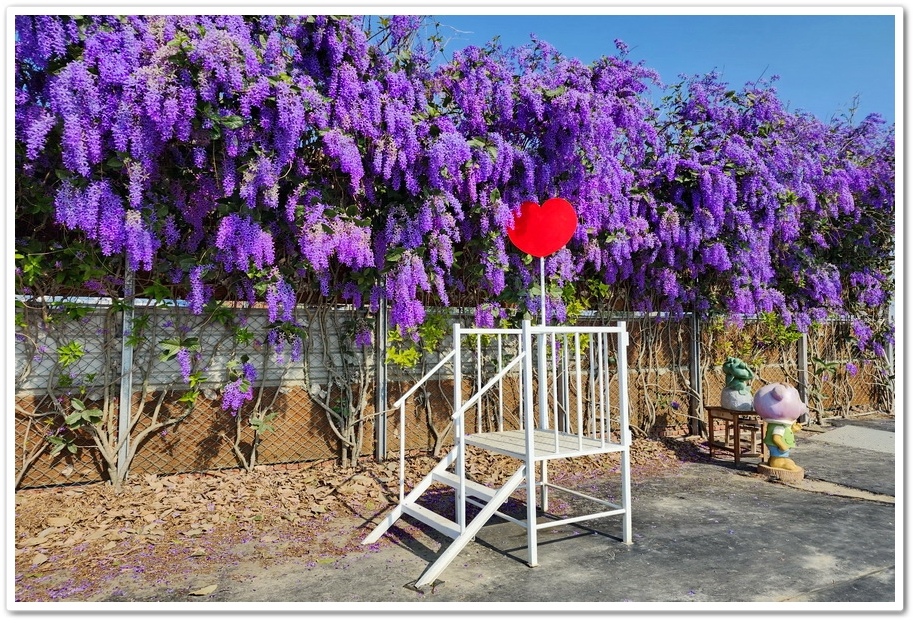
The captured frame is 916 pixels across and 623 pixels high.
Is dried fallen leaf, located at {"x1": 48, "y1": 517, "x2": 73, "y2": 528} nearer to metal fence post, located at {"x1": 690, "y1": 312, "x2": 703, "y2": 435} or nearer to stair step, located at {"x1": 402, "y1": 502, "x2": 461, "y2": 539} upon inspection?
stair step, located at {"x1": 402, "y1": 502, "x2": 461, "y2": 539}

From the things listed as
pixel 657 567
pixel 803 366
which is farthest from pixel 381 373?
pixel 803 366

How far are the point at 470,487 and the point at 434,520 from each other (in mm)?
Answer: 334

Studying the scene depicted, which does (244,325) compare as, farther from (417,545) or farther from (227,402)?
(417,545)

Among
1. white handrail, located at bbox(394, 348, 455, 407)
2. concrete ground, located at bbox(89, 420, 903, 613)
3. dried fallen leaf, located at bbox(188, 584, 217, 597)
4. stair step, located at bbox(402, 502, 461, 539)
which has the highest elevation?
white handrail, located at bbox(394, 348, 455, 407)

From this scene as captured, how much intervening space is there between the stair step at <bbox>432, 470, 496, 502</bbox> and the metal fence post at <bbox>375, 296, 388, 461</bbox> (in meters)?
1.26

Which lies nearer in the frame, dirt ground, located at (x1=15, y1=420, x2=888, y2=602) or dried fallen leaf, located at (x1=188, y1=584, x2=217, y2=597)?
dried fallen leaf, located at (x1=188, y1=584, x2=217, y2=597)

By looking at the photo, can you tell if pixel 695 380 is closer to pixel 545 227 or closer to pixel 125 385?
pixel 545 227

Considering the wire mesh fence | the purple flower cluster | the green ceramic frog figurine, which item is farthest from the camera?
the green ceramic frog figurine

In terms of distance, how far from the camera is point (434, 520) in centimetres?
342

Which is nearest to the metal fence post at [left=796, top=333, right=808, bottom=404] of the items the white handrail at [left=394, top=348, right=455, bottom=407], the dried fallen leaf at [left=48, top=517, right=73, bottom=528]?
the white handrail at [left=394, top=348, right=455, bottom=407]

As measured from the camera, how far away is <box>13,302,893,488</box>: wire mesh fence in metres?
4.04

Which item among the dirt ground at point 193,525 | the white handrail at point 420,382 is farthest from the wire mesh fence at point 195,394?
the white handrail at point 420,382

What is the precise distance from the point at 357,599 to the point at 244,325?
7.70 feet
